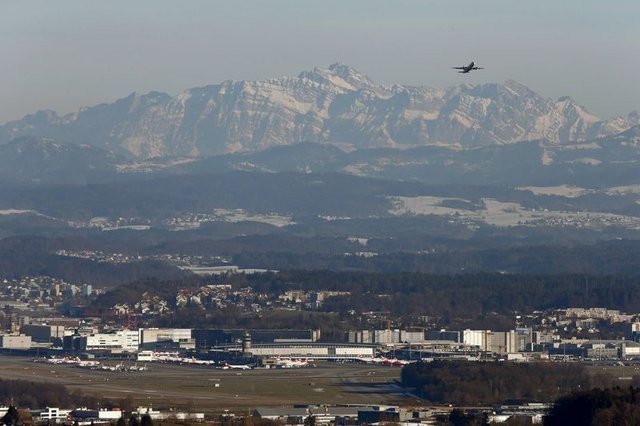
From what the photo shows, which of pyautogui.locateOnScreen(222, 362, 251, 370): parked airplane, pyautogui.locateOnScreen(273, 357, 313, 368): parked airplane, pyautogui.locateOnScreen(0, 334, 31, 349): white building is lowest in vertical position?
→ pyautogui.locateOnScreen(222, 362, 251, 370): parked airplane

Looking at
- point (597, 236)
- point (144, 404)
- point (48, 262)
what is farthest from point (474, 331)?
point (597, 236)

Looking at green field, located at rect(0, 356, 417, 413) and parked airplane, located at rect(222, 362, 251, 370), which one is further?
parked airplane, located at rect(222, 362, 251, 370)

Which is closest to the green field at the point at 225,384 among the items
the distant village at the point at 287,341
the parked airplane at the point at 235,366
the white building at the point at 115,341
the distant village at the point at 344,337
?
the parked airplane at the point at 235,366

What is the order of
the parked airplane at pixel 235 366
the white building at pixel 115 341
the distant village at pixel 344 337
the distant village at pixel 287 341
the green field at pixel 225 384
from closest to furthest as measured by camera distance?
the green field at pixel 225 384, the parked airplane at pixel 235 366, the distant village at pixel 287 341, the distant village at pixel 344 337, the white building at pixel 115 341

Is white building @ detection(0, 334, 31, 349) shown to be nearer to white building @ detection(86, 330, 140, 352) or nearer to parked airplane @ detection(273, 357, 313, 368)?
white building @ detection(86, 330, 140, 352)

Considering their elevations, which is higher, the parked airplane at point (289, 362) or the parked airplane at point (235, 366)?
the parked airplane at point (289, 362)

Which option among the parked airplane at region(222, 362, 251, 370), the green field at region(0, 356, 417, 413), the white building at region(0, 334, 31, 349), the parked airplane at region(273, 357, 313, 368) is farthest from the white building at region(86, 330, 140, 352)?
the parked airplane at region(222, 362, 251, 370)

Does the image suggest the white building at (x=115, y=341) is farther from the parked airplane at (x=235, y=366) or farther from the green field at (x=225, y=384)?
the parked airplane at (x=235, y=366)

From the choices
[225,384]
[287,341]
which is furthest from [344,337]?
[225,384]

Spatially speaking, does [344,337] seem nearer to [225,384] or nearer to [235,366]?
[235,366]

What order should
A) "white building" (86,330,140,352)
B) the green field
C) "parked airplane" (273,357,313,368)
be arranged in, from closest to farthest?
the green field, "parked airplane" (273,357,313,368), "white building" (86,330,140,352)

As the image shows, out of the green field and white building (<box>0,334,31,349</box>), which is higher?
white building (<box>0,334,31,349</box>)
